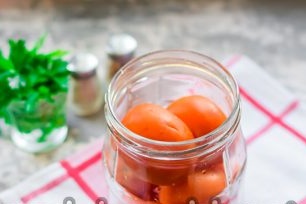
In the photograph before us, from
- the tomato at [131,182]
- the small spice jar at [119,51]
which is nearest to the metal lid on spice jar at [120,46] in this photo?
the small spice jar at [119,51]

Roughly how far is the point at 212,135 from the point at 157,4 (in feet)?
1.49

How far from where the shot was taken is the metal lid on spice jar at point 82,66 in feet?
2.73

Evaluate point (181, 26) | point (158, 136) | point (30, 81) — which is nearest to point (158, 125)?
point (158, 136)

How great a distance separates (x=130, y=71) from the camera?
0.70 metres

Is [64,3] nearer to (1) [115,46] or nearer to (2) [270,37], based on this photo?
(1) [115,46]

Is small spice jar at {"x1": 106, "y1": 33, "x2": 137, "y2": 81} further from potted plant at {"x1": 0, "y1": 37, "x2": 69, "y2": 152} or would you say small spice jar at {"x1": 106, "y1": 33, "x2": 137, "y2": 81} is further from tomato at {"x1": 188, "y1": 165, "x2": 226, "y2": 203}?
tomato at {"x1": 188, "y1": 165, "x2": 226, "y2": 203}

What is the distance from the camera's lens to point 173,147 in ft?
1.93

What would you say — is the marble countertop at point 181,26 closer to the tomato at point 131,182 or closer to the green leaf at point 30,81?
the green leaf at point 30,81

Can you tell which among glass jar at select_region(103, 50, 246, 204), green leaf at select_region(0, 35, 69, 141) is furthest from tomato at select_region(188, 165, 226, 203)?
green leaf at select_region(0, 35, 69, 141)

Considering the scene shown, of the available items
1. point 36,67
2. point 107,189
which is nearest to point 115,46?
point 36,67

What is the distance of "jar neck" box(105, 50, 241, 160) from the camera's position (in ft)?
1.94

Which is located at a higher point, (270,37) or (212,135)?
(212,135)

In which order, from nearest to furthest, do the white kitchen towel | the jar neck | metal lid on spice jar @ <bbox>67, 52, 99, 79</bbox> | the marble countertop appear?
the jar neck, the white kitchen towel, metal lid on spice jar @ <bbox>67, 52, 99, 79</bbox>, the marble countertop

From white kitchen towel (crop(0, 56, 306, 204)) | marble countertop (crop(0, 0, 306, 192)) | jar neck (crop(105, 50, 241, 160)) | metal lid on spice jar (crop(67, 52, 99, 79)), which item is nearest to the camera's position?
jar neck (crop(105, 50, 241, 160))
